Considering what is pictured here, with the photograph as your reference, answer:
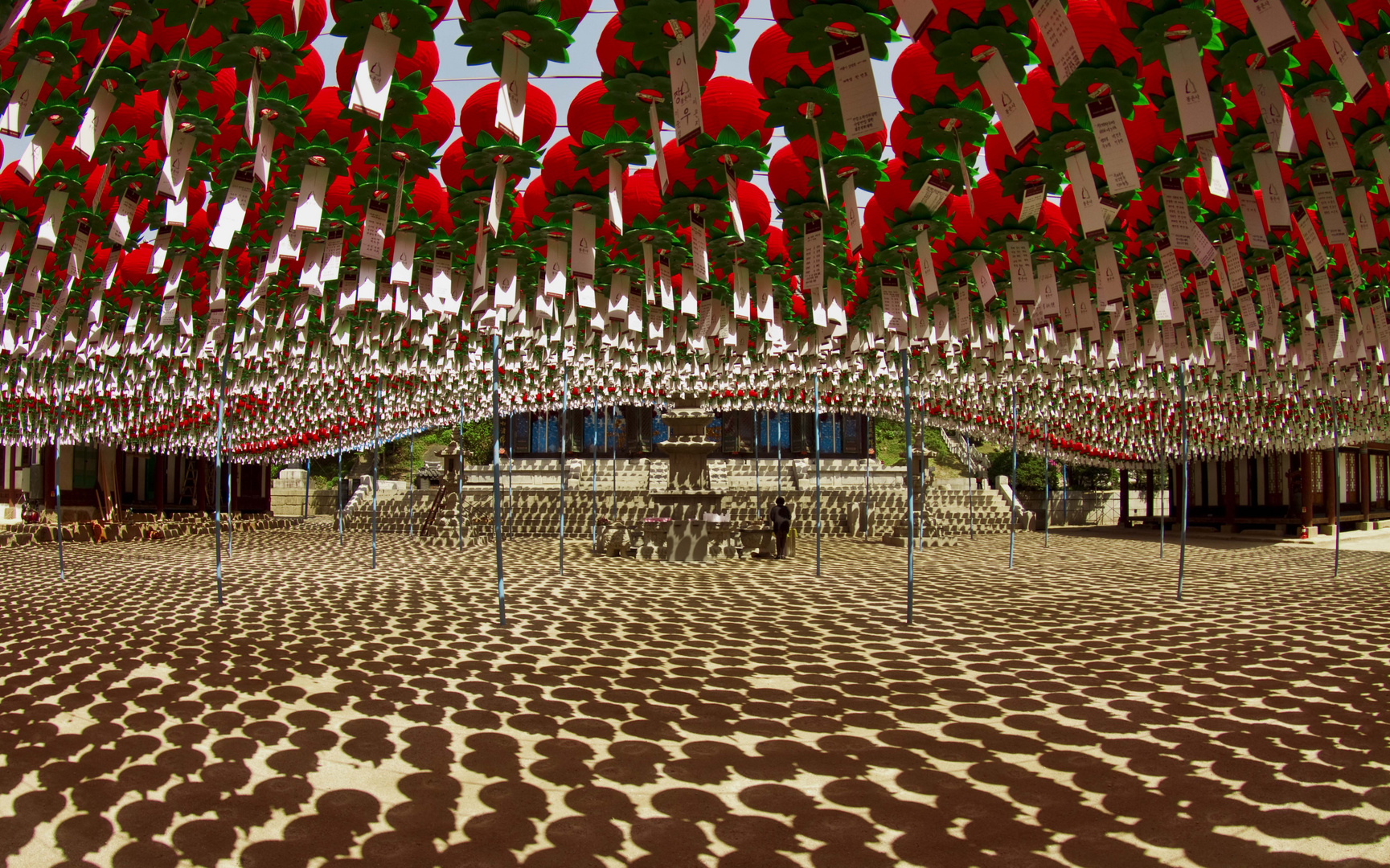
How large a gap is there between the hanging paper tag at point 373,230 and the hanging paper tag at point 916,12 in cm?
289

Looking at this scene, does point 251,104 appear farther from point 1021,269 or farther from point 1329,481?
point 1329,481

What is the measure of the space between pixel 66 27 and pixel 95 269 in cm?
376

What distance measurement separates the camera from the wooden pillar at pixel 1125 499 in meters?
28.9

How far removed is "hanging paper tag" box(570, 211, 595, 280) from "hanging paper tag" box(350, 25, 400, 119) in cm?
151

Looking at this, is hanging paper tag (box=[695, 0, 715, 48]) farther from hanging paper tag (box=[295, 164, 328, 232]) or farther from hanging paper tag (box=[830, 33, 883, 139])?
hanging paper tag (box=[295, 164, 328, 232])

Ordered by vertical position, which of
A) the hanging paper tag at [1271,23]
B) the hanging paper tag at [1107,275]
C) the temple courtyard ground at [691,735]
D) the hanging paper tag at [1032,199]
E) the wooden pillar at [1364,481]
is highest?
the hanging paper tag at [1032,199]

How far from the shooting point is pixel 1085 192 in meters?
3.41

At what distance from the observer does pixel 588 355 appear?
10.4 metres

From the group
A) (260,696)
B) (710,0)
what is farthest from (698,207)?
(260,696)

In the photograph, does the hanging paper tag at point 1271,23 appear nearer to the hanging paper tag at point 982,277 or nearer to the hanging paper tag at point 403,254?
the hanging paper tag at point 982,277

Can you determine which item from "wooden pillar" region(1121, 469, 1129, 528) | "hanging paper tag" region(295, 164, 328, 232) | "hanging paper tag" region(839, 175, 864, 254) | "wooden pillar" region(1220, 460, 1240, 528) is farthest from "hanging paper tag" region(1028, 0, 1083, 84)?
"wooden pillar" region(1121, 469, 1129, 528)

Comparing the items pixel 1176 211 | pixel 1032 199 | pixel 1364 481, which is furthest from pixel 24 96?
pixel 1364 481

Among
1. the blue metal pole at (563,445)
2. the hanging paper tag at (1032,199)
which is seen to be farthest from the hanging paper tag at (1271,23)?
the blue metal pole at (563,445)

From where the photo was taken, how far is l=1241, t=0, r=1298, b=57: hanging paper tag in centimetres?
220
